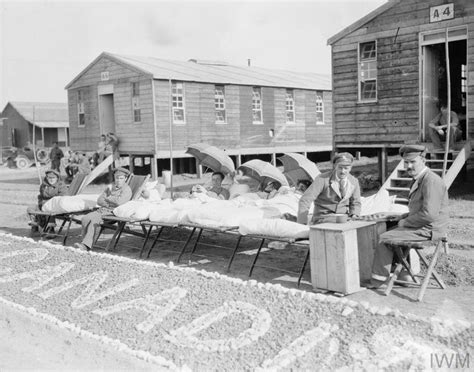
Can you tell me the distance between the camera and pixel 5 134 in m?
48.1

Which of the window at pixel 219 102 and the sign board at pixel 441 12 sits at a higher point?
the sign board at pixel 441 12

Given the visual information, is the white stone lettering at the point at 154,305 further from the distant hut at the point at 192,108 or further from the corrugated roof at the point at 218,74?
the corrugated roof at the point at 218,74

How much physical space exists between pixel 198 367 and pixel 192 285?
212 cm

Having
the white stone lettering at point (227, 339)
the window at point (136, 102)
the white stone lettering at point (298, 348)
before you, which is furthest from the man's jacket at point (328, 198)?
the window at point (136, 102)

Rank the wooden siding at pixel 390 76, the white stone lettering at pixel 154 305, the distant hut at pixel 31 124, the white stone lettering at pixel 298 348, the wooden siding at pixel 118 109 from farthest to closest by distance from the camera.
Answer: the distant hut at pixel 31 124 < the wooden siding at pixel 118 109 < the wooden siding at pixel 390 76 < the white stone lettering at pixel 154 305 < the white stone lettering at pixel 298 348

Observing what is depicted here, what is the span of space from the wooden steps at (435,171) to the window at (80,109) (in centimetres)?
1543

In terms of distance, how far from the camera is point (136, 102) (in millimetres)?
20719

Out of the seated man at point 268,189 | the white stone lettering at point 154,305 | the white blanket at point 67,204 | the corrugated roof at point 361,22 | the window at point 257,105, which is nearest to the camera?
the white stone lettering at point 154,305

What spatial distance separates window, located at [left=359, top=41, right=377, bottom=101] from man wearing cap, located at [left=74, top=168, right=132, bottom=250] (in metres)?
7.81

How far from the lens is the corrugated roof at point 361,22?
47.1 ft

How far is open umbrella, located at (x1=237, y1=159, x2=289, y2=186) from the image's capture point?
31.8ft

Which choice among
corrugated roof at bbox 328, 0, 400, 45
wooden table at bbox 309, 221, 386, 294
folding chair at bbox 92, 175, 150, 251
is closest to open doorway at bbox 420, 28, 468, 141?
corrugated roof at bbox 328, 0, 400, 45

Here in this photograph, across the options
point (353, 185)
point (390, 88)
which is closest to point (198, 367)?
point (353, 185)

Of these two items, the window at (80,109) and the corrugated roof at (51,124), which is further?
the corrugated roof at (51,124)
